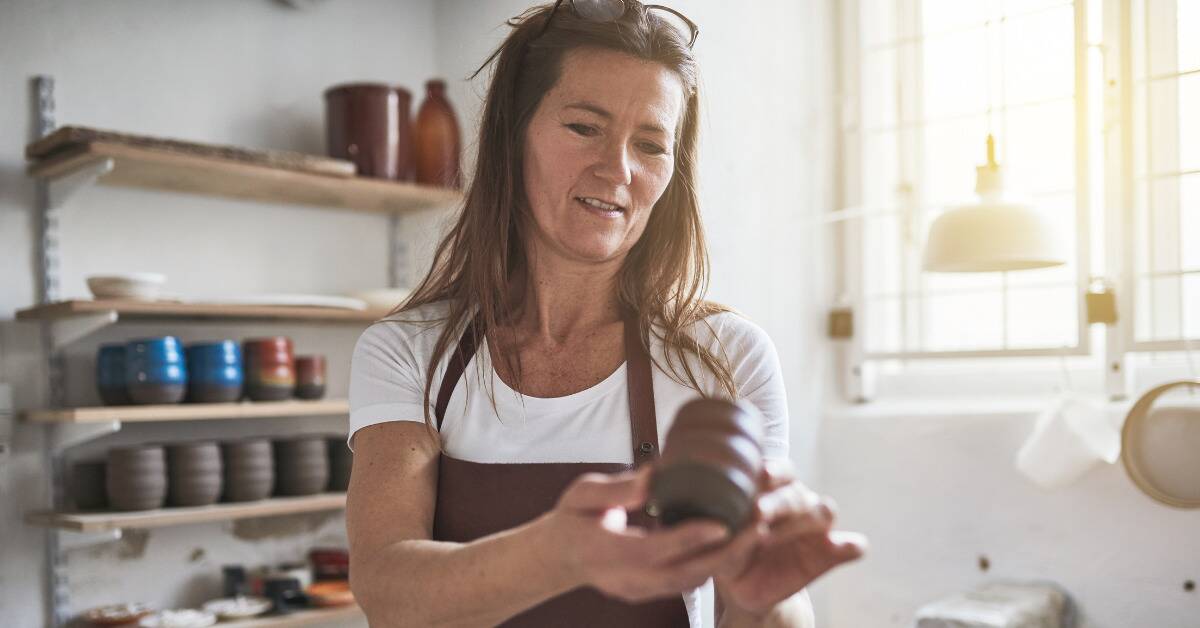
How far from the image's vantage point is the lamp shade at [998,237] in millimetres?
2131

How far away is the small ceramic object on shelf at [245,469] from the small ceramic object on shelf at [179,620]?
27 cm

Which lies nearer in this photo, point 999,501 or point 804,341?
point 999,501

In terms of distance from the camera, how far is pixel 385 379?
1136mm

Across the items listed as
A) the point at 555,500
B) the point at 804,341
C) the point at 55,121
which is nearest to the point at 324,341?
the point at 55,121

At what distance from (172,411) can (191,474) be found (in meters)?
0.15

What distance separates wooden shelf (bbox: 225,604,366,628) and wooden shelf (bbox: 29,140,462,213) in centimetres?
106

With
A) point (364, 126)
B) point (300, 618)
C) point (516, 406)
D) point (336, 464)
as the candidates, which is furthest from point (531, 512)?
point (364, 126)

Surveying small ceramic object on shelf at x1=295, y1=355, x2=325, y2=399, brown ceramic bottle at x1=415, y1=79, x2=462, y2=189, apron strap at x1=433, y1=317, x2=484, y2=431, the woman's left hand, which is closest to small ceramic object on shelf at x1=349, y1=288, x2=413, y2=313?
small ceramic object on shelf at x1=295, y1=355, x2=325, y2=399

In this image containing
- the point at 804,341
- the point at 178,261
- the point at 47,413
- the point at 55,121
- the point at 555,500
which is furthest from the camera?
the point at 804,341

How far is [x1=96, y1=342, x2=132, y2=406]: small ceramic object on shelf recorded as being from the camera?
229cm

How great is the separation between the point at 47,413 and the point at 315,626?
0.90 meters

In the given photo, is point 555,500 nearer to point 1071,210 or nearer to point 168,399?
point 168,399

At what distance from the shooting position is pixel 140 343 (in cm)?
227

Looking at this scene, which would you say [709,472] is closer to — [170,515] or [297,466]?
[170,515]
